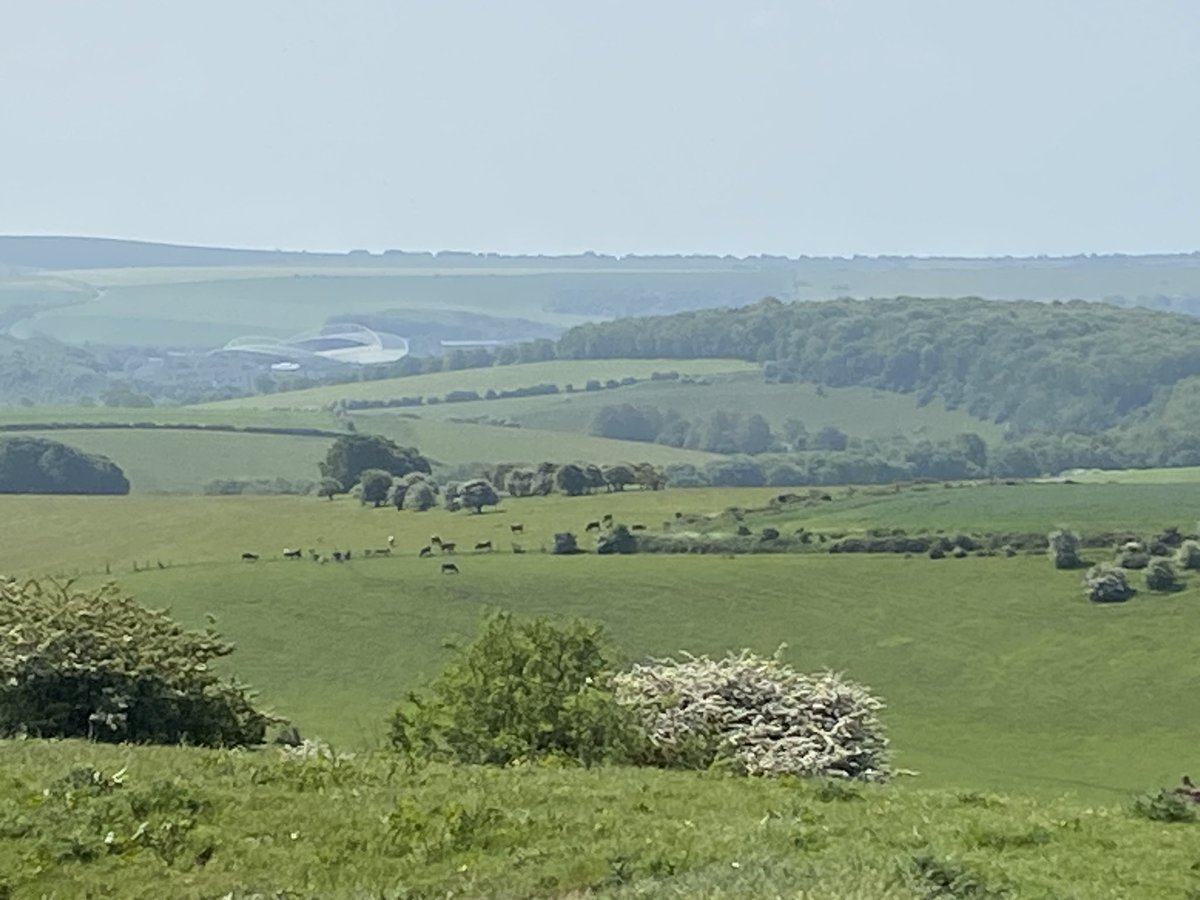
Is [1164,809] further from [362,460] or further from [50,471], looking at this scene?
[50,471]

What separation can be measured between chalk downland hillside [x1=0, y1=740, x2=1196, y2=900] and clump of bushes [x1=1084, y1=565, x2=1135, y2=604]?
68.5 meters

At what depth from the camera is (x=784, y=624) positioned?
267 ft

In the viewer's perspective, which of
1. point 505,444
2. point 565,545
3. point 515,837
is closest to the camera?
point 515,837

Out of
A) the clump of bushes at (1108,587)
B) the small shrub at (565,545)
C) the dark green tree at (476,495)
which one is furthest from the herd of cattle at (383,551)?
the clump of bushes at (1108,587)

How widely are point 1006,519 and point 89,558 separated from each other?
165ft

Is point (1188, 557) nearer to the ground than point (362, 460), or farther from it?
farther from it

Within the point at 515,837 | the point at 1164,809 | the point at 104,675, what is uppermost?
the point at 515,837

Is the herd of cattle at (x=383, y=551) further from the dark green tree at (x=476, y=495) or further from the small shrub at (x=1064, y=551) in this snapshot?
the small shrub at (x=1064, y=551)

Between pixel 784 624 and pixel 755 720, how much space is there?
55816 millimetres

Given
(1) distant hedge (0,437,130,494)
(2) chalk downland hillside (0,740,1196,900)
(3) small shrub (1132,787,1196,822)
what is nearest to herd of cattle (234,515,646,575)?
(1) distant hedge (0,437,130,494)

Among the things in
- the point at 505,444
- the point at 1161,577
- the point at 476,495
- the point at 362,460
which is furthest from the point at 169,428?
the point at 1161,577

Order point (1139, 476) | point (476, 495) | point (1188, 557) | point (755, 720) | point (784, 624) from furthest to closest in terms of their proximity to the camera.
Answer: point (1139, 476)
point (476, 495)
point (1188, 557)
point (784, 624)
point (755, 720)

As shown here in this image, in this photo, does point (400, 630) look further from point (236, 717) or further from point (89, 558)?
point (236, 717)

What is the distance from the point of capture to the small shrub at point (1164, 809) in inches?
706
